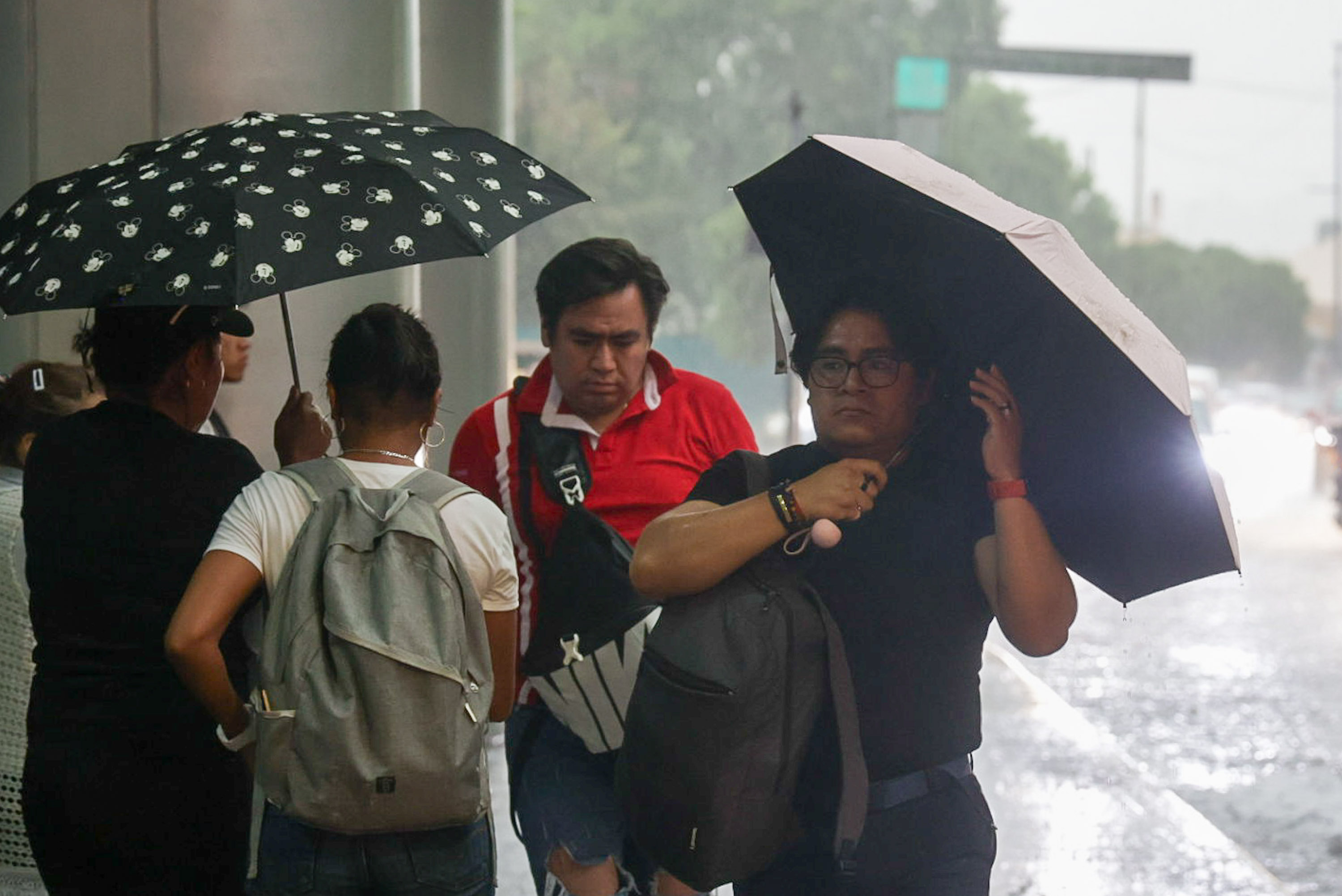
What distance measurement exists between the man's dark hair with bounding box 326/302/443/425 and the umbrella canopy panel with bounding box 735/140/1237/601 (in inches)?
25.2

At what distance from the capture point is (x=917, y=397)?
2863mm

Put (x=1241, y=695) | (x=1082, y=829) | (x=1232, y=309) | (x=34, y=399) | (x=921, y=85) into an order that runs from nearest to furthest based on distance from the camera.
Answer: (x=34, y=399) < (x=1082, y=829) < (x=1241, y=695) < (x=921, y=85) < (x=1232, y=309)

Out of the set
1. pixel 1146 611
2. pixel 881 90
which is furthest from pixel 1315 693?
pixel 881 90

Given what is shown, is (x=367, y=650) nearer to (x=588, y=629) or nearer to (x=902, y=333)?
(x=588, y=629)

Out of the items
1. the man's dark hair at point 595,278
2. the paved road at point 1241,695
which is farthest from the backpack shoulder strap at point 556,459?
the paved road at point 1241,695

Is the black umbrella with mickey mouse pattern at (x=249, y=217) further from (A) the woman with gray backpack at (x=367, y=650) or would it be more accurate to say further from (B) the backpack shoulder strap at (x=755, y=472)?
(B) the backpack shoulder strap at (x=755, y=472)

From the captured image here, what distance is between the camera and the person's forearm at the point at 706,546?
8.74ft

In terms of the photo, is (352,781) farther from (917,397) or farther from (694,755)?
(917,397)

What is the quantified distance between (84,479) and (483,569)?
0.73 metres

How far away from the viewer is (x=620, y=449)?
3.83 meters

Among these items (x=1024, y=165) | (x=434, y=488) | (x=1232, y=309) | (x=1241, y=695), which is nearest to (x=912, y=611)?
(x=434, y=488)

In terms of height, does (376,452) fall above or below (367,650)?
above

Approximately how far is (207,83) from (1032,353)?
3673 millimetres

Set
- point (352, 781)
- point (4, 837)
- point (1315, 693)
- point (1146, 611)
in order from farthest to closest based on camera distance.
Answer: point (1146, 611) → point (1315, 693) → point (4, 837) → point (352, 781)
